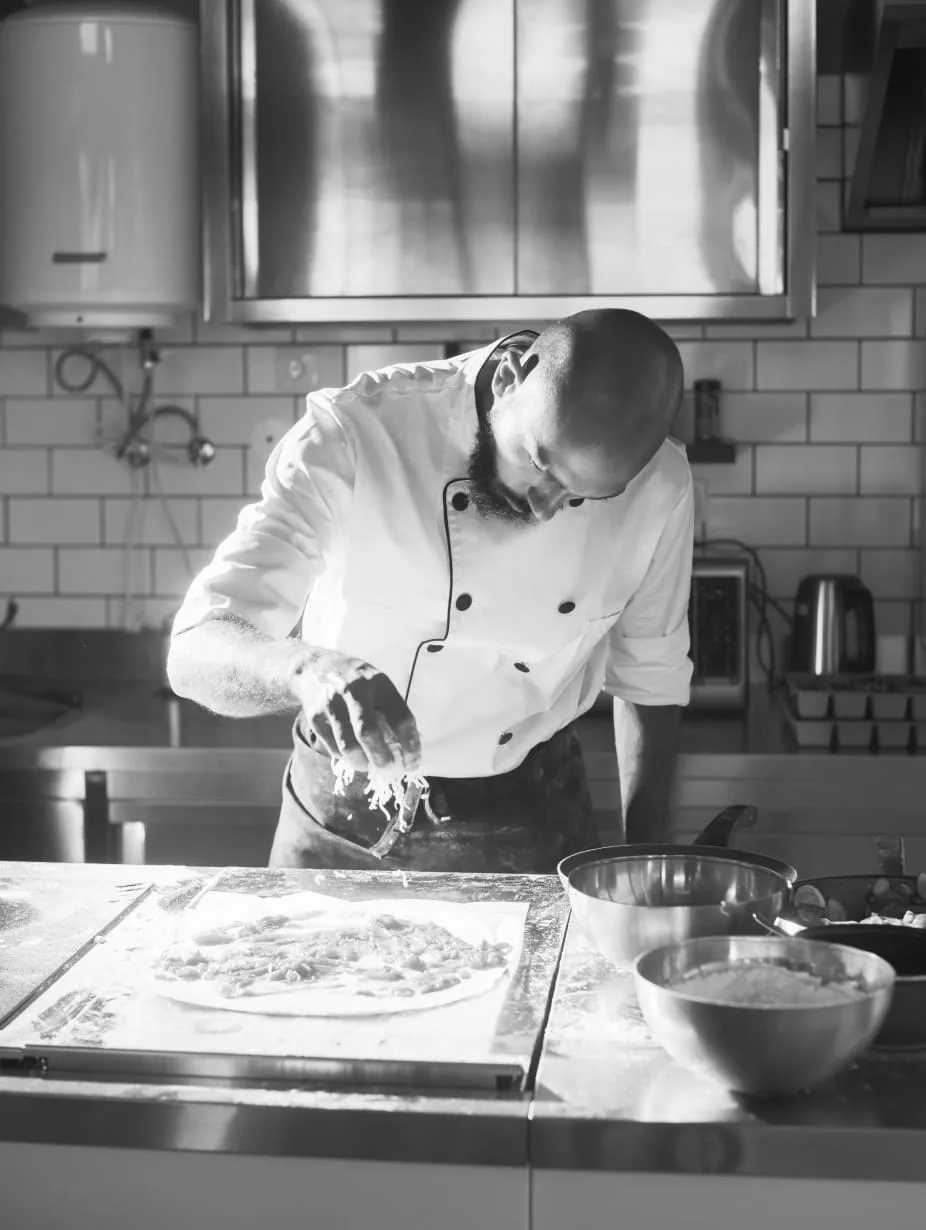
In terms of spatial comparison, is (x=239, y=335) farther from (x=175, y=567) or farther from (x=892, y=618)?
(x=892, y=618)

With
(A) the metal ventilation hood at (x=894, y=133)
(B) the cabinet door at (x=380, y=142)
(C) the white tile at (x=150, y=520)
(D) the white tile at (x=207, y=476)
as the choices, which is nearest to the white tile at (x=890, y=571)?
(A) the metal ventilation hood at (x=894, y=133)

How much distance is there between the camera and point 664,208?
2.96m

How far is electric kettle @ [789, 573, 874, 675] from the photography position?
10.3ft

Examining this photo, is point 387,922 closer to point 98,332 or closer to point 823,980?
point 823,980

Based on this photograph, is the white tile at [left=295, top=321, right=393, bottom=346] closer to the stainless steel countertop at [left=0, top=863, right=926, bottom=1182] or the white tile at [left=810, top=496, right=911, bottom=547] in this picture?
the white tile at [left=810, top=496, right=911, bottom=547]

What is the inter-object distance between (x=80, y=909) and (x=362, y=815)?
567 millimetres

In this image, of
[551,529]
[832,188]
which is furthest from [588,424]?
[832,188]

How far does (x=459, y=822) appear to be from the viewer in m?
2.17

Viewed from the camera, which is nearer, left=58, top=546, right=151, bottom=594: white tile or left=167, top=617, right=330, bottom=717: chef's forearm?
left=167, top=617, right=330, bottom=717: chef's forearm

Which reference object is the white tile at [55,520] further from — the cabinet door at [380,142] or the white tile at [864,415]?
the white tile at [864,415]

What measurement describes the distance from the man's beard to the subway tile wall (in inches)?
50.3

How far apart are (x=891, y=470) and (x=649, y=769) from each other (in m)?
1.35

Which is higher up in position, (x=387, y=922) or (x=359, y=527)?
(x=359, y=527)

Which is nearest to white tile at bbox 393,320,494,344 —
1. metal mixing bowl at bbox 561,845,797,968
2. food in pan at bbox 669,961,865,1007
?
metal mixing bowl at bbox 561,845,797,968
